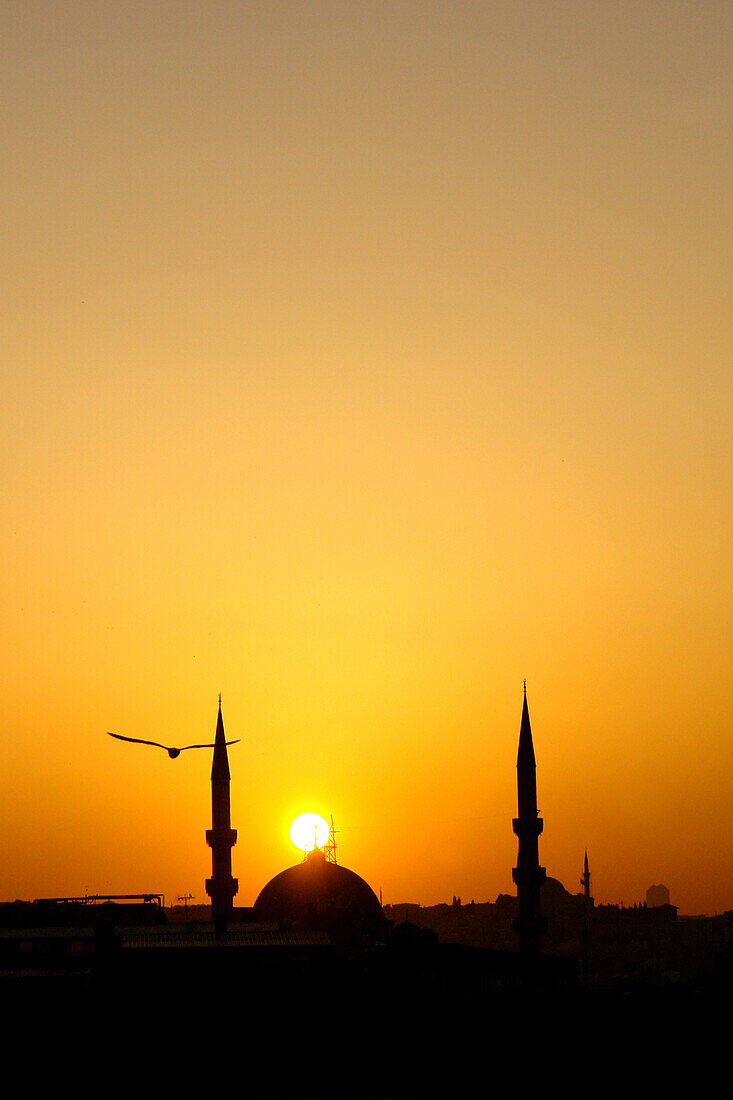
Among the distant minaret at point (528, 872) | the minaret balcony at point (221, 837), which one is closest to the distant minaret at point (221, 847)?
the minaret balcony at point (221, 837)

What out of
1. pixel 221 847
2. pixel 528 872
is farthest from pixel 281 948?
pixel 221 847

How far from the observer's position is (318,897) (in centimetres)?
7581

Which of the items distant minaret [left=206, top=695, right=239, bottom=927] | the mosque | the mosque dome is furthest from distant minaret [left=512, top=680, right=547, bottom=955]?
distant minaret [left=206, top=695, right=239, bottom=927]

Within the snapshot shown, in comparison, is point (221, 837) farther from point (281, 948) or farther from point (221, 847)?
point (281, 948)

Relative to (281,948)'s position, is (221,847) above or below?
above

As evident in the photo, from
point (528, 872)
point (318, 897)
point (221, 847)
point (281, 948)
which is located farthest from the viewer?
point (318, 897)

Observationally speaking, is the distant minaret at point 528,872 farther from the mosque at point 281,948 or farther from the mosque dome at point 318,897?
the mosque dome at point 318,897

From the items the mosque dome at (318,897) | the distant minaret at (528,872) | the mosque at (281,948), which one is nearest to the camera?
the mosque at (281,948)

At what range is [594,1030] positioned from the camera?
39312 mm

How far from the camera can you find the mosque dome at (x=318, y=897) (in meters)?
72.1

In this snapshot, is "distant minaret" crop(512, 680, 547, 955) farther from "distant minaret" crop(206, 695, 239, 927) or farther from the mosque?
"distant minaret" crop(206, 695, 239, 927)

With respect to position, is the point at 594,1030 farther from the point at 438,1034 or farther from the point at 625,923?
the point at 625,923

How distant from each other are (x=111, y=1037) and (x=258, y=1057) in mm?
3440

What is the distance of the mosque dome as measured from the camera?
2837 inches
